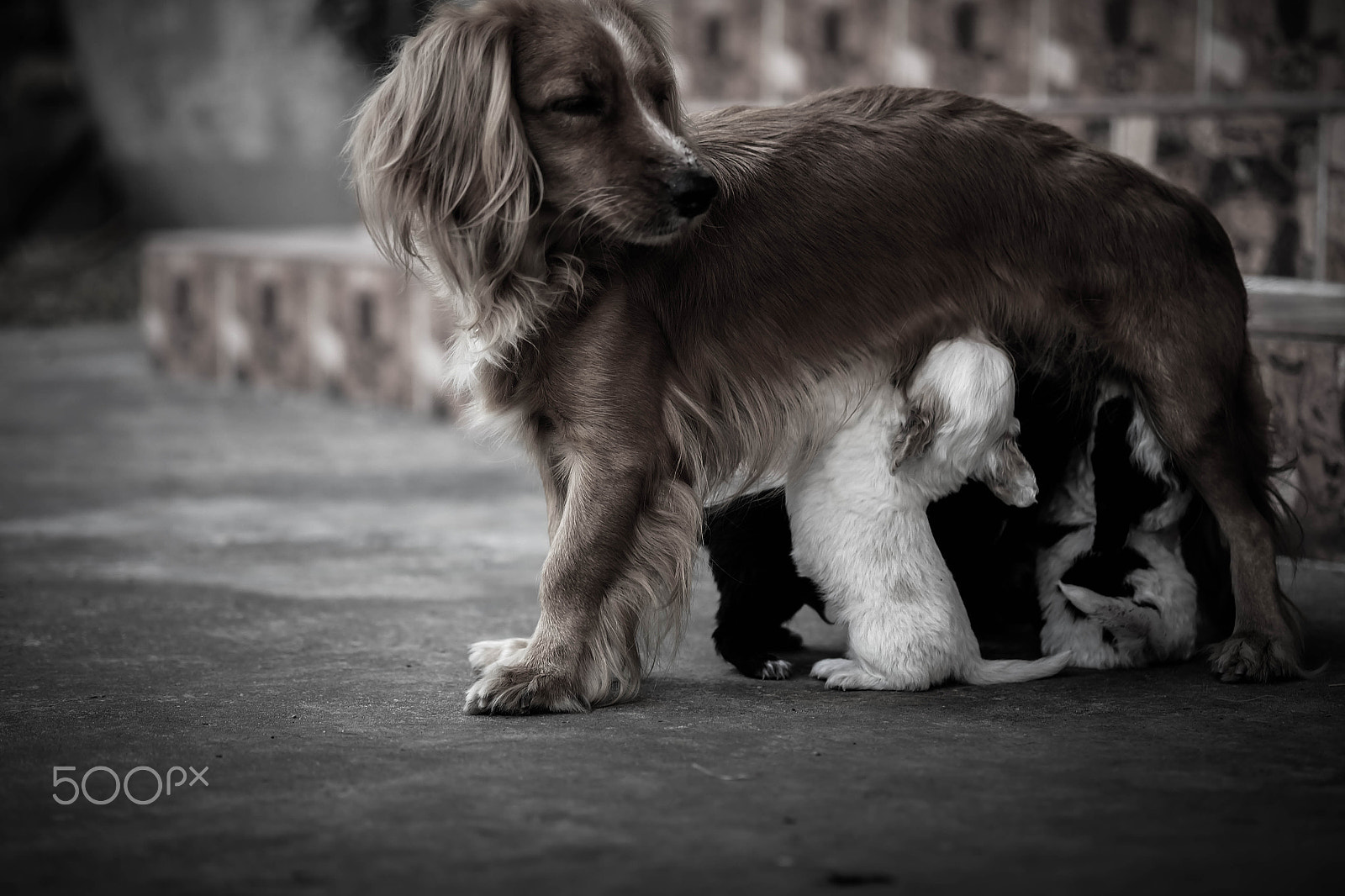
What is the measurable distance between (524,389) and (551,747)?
2.59ft

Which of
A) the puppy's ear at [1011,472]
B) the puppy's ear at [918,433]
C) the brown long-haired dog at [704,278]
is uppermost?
the brown long-haired dog at [704,278]

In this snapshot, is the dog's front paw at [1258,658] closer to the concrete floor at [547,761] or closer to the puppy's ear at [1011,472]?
the concrete floor at [547,761]

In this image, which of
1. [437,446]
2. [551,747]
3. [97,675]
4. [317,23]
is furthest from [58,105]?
[551,747]

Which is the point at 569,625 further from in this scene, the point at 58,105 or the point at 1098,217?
the point at 58,105

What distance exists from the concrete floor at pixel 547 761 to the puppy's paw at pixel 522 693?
0.13 feet

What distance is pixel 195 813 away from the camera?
98.0 inches

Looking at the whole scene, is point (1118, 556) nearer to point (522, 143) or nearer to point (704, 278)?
point (704, 278)

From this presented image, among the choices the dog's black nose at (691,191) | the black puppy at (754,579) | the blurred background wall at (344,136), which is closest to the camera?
the dog's black nose at (691,191)

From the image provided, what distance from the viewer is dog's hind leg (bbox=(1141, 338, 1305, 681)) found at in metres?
3.32

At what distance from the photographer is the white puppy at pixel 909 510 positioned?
3.20 meters

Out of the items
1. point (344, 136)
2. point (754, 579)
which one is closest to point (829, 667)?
point (754, 579)

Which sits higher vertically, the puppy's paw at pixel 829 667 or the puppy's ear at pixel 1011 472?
the puppy's ear at pixel 1011 472

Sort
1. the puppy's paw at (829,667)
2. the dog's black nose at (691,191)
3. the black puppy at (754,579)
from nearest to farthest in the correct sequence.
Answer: the dog's black nose at (691,191) < the puppy's paw at (829,667) < the black puppy at (754,579)

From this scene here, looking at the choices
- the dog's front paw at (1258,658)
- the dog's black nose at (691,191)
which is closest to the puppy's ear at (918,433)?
the dog's black nose at (691,191)
